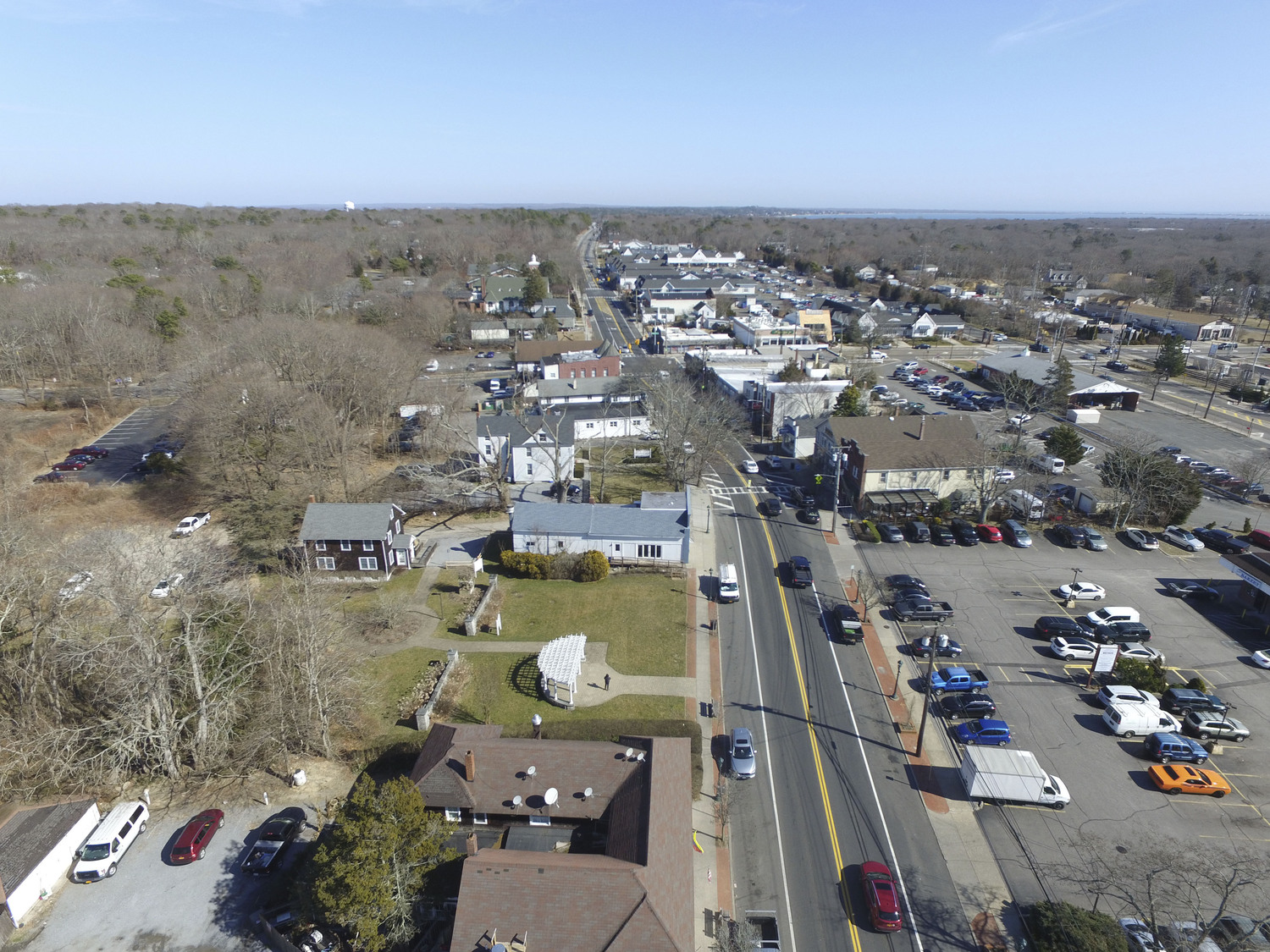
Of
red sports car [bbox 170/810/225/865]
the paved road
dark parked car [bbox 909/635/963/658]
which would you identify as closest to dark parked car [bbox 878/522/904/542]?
the paved road

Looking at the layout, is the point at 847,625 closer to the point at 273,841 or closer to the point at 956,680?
the point at 956,680

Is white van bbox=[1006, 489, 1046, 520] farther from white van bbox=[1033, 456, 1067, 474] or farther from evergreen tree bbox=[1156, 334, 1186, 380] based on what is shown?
evergreen tree bbox=[1156, 334, 1186, 380]

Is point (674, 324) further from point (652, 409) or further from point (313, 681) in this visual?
A: point (313, 681)

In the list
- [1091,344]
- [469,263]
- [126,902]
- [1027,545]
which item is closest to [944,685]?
[1027,545]

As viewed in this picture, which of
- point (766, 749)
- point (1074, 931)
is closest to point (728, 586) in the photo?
point (766, 749)

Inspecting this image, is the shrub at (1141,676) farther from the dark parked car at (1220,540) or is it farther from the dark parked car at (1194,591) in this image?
the dark parked car at (1220,540)

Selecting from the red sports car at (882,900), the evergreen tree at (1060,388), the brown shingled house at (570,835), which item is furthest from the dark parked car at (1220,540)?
the brown shingled house at (570,835)

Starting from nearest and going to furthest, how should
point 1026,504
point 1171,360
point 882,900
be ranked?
point 882,900 < point 1026,504 < point 1171,360
